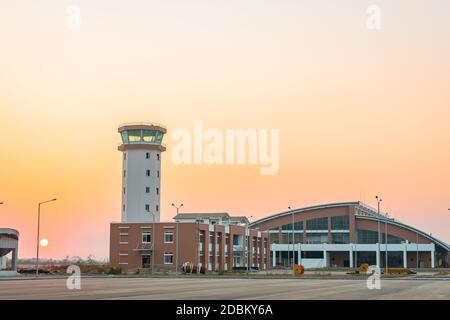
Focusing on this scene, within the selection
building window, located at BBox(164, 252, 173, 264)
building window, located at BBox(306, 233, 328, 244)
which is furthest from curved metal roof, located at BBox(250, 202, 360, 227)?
building window, located at BBox(164, 252, 173, 264)

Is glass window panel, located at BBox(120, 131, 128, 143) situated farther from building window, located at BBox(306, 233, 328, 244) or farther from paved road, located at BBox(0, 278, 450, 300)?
paved road, located at BBox(0, 278, 450, 300)

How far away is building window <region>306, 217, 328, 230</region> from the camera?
168 meters

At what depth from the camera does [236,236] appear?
13662cm

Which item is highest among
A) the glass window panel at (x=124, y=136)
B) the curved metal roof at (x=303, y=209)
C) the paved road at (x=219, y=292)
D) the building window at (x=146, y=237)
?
the glass window panel at (x=124, y=136)

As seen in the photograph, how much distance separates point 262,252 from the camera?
154 metres

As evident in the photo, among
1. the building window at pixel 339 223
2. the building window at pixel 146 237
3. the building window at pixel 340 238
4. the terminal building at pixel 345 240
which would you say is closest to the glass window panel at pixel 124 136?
the building window at pixel 146 237

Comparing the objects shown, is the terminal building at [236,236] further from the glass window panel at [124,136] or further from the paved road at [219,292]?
the paved road at [219,292]

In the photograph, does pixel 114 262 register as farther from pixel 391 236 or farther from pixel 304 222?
pixel 391 236

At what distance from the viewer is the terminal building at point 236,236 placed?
110 metres

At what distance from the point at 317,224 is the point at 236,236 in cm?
3744

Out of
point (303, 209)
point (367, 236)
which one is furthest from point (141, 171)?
point (367, 236)

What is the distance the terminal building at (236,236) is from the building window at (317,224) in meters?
0.25
